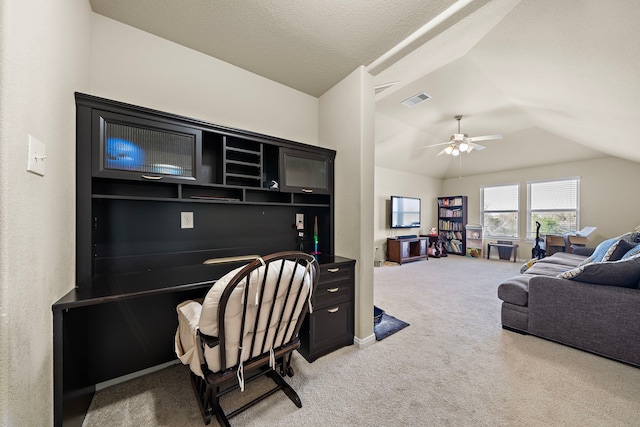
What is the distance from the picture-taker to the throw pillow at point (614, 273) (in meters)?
1.89

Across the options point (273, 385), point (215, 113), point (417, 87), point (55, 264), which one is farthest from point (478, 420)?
point (417, 87)

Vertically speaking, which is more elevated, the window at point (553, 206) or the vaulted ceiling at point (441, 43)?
the vaulted ceiling at point (441, 43)

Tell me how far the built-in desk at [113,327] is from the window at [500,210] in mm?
6700

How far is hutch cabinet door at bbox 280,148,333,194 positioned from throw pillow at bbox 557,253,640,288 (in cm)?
246

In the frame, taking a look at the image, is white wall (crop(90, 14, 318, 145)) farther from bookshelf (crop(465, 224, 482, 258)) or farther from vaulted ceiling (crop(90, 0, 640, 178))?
bookshelf (crop(465, 224, 482, 258))

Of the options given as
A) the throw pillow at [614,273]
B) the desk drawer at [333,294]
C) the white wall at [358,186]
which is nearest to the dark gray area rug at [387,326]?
the white wall at [358,186]

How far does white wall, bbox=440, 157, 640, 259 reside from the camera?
15.8 ft

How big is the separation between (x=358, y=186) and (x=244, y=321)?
1.50 metres

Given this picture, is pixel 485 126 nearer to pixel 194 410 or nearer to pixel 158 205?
pixel 158 205

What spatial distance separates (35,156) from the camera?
0.91m

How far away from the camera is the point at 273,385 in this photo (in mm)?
1685

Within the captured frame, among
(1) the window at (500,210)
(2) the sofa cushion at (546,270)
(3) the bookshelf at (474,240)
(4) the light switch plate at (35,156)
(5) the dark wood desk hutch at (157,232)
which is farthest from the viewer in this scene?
(3) the bookshelf at (474,240)

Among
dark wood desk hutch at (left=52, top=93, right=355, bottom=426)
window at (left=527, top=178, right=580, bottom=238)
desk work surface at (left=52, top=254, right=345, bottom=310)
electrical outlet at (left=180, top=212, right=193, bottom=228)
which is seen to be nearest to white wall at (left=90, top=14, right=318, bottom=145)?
dark wood desk hutch at (left=52, top=93, right=355, bottom=426)

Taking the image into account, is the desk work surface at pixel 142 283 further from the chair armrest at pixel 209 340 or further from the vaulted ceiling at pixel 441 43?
A: the vaulted ceiling at pixel 441 43
